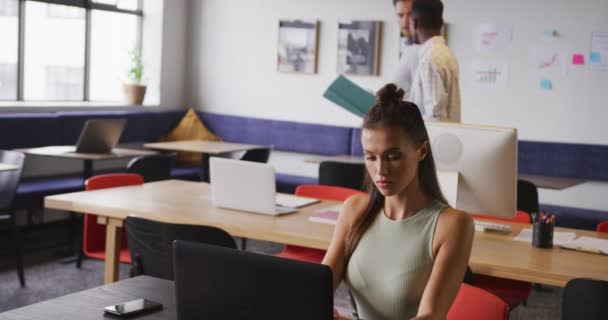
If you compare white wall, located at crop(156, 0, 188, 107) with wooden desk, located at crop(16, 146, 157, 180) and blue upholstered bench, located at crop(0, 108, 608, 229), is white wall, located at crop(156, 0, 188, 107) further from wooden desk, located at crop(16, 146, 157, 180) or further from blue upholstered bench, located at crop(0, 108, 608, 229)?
wooden desk, located at crop(16, 146, 157, 180)

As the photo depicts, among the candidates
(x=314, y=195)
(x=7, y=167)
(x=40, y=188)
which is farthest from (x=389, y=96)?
(x=40, y=188)

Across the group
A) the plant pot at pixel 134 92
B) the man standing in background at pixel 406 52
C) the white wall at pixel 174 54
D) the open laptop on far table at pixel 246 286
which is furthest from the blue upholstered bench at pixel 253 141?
the open laptop on far table at pixel 246 286

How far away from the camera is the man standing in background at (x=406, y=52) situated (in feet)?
15.4

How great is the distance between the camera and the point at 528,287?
12.3 feet

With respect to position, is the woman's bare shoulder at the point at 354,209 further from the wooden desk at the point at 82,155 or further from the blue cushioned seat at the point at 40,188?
the blue cushioned seat at the point at 40,188

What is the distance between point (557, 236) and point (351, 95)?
1090 millimetres

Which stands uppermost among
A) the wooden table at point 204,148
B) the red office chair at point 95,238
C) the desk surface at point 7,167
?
the wooden table at point 204,148

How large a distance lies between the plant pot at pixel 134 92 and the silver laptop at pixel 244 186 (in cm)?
455

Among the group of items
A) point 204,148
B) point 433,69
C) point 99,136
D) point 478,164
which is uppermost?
point 433,69

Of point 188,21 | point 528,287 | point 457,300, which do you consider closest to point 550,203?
point 528,287

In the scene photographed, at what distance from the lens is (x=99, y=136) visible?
6.34m

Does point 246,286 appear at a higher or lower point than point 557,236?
higher

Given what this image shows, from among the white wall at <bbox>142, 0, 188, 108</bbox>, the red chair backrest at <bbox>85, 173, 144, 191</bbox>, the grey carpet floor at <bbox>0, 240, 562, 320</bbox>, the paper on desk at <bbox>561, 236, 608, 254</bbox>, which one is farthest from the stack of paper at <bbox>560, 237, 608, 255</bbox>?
the white wall at <bbox>142, 0, 188, 108</bbox>

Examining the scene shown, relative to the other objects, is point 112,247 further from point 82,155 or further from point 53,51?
point 53,51
